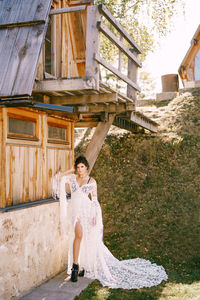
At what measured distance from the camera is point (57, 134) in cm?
732

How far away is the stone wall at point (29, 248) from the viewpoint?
4996mm

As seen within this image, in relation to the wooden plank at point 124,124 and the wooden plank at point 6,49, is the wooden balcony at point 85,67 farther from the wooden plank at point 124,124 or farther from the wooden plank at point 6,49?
the wooden plank at point 6,49

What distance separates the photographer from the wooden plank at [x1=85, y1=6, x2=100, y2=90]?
5090 millimetres

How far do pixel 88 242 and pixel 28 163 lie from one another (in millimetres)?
2008

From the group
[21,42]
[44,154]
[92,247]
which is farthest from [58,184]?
[21,42]

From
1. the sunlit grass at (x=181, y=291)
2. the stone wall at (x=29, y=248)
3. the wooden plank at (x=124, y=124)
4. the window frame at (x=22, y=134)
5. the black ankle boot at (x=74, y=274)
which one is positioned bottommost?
the sunlit grass at (x=181, y=291)

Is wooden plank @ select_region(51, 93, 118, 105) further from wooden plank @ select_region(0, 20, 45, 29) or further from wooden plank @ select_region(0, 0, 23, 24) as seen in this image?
wooden plank @ select_region(0, 0, 23, 24)

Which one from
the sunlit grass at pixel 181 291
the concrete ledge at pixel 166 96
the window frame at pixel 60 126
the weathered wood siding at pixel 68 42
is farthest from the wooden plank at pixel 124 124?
the concrete ledge at pixel 166 96

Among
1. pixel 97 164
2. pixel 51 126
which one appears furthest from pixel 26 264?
pixel 97 164

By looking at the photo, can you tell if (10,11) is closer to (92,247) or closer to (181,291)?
(92,247)

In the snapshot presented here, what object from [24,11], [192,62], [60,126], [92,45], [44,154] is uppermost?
[192,62]

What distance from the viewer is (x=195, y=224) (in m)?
8.60

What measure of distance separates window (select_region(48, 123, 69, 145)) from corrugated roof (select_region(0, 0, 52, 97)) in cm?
189

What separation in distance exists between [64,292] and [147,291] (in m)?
1.45
